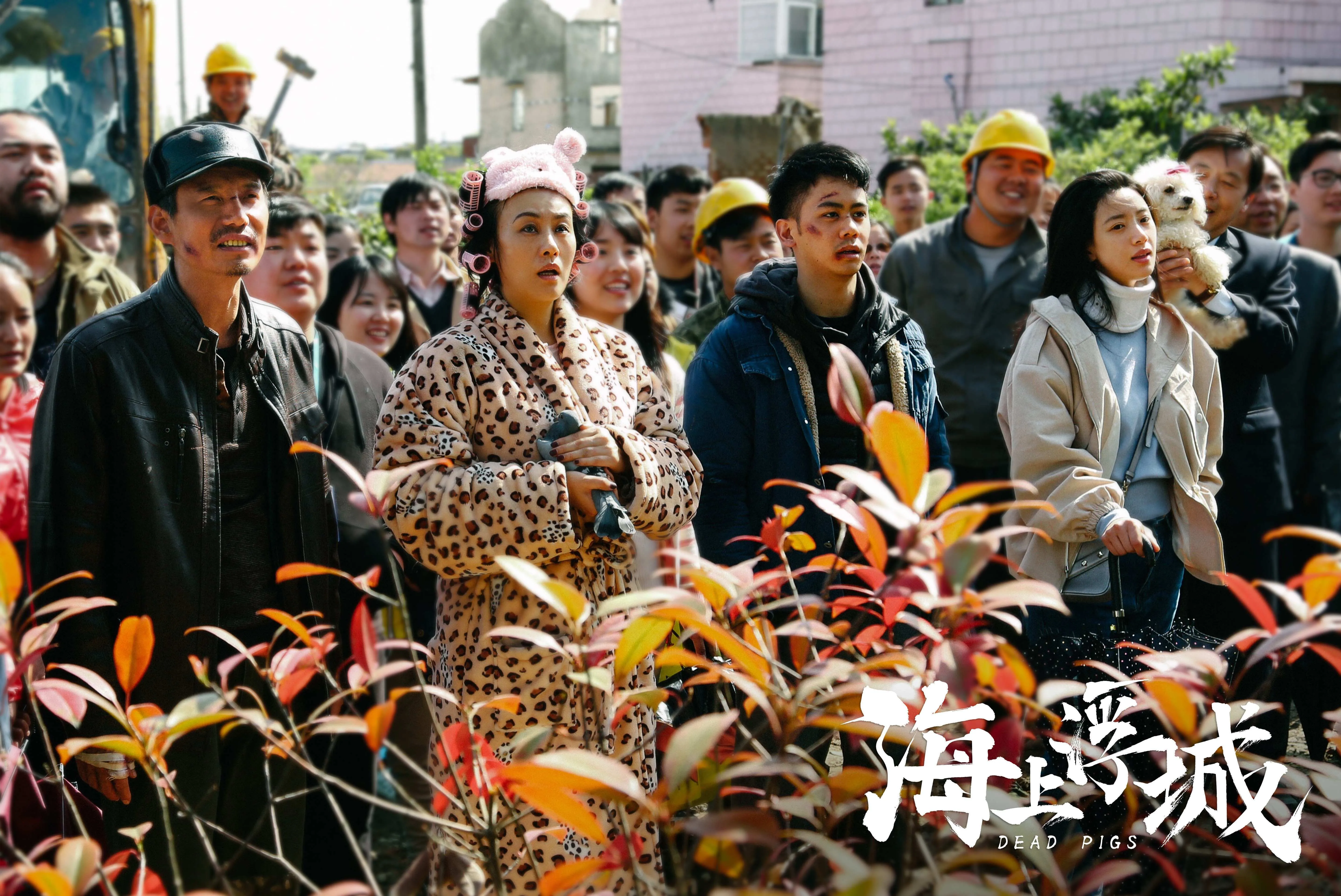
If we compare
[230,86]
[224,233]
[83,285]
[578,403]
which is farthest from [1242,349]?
[230,86]

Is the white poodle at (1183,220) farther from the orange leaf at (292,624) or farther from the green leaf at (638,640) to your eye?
the orange leaf at (292,624)

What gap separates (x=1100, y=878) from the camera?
1135 mm

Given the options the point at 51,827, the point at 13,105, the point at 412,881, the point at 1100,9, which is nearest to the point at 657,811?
the point at 412,881

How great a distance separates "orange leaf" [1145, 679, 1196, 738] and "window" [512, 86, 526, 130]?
26.9 meters

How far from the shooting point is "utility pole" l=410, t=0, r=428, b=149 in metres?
19.2

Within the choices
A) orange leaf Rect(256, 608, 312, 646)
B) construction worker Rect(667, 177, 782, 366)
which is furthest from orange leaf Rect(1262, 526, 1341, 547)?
construction worker Rect(667, 177, 782, 366)

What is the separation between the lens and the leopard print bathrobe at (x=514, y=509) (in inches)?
92.5

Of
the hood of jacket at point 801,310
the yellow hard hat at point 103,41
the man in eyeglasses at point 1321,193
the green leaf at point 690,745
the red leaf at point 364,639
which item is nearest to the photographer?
the green leaf at point 690,745

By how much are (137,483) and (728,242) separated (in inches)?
101

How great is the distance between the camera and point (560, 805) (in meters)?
1.15

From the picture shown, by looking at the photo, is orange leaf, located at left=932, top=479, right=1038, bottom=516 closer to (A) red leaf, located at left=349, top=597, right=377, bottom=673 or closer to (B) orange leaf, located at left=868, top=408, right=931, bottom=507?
(B) orange leaf, located at left=868, top=408, right=931, bottom=507

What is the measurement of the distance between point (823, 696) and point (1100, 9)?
1547 centimetres

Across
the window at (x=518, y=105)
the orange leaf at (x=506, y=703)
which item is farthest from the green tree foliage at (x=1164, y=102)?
the window at (x=518, y=105)

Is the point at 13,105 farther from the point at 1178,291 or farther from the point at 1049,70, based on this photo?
the point at 1049,70
